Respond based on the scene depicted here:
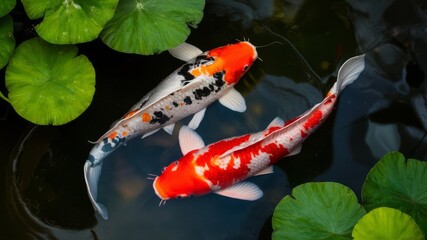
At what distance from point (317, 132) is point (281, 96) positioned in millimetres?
250

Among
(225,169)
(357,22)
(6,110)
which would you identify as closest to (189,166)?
(225,169)

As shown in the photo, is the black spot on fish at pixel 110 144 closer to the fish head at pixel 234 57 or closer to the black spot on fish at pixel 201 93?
the black spot on fish at pixel 201 93

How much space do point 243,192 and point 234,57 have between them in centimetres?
60

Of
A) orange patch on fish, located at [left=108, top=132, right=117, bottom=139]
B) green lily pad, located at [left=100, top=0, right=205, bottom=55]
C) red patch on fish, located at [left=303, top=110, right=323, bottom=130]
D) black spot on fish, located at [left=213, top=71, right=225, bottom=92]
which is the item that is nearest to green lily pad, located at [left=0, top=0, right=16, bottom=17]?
green lily pad, located at [left=100, top=0, right=205, bottom=55]

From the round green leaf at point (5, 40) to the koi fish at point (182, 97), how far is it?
0.51 meters

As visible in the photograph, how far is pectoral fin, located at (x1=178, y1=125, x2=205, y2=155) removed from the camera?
105 inches

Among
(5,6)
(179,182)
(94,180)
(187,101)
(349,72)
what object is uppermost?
(5,6)

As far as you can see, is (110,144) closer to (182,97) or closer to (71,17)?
(182,97)

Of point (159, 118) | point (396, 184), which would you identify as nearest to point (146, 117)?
point (159, 118)

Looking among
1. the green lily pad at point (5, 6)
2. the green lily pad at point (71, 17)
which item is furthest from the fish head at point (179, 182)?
the green lily pad at point (5, 6)

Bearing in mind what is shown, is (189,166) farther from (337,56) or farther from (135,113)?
(337,56)

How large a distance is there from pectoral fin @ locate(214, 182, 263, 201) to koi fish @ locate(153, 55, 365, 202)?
0.04 ft

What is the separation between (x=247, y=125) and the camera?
2.81 meters

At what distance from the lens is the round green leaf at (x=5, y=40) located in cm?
240
